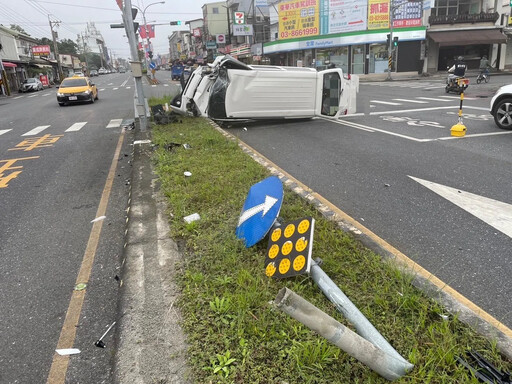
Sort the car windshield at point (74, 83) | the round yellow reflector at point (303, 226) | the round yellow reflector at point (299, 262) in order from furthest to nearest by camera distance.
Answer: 1. the car windshield at point (74, 83)
2. the round yellow reflector at point (303, 226)
3. the round yellow reflector at point (299, 262)

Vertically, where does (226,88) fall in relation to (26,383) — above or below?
above

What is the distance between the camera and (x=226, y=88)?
10.8 metres

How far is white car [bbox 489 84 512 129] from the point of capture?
9203 mm

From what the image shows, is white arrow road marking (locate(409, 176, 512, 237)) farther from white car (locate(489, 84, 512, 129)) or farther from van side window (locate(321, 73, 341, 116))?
van side window (locate(321, 73, 341, 116))

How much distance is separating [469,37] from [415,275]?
37.7 metres

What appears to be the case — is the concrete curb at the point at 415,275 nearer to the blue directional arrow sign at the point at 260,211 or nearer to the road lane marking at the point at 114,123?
the blue directional arrow sign at the point at 260,211

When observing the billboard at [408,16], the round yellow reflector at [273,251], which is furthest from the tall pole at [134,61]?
the billboard at [408,16]

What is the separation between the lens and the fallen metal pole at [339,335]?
1904 millimetres

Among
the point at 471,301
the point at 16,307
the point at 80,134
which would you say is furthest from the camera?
the point at 80,134

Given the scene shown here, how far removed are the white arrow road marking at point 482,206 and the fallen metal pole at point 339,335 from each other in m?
2.71

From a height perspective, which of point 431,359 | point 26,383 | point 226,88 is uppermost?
point 226,88

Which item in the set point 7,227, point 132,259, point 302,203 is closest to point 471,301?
point 302,203

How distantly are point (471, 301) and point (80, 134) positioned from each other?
1164cm

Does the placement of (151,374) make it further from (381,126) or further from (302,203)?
(381,126)
